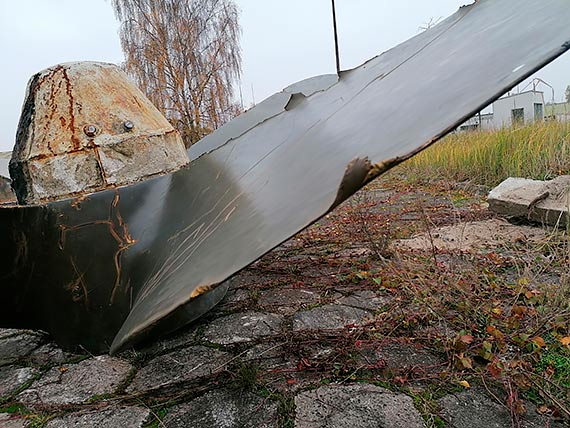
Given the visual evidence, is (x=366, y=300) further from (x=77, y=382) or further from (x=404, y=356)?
(x=77, y=382)

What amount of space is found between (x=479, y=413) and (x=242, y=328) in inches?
34.0

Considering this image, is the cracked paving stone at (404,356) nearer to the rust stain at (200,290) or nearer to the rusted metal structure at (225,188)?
the rusted metal structure at (225,188)

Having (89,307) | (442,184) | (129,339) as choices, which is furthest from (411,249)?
(442,184)

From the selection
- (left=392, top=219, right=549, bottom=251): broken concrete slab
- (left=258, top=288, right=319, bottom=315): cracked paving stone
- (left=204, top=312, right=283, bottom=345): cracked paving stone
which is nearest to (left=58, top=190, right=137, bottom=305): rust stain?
(left=204, top=312, right=283, bottom=345): cracked paving stone

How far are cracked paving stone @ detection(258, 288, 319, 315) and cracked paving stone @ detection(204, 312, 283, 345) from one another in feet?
0.26

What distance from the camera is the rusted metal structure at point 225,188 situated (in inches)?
20.7

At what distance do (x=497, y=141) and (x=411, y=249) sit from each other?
2.96 meters

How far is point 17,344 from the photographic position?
161 cm

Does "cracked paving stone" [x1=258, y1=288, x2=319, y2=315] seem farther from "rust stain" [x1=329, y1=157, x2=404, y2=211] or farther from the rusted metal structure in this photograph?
"rust stain" [x1=329, y1=157, x2=404, y2=211]

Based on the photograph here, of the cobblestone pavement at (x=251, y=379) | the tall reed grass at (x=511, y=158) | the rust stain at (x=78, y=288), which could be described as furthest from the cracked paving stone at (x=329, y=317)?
the tall reed grass at (x=511, y=158)

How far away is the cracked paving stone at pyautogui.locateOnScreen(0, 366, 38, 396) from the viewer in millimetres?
1257

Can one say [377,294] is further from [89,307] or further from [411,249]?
[89,307]

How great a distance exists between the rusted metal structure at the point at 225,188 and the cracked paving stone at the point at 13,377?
0.53 ft

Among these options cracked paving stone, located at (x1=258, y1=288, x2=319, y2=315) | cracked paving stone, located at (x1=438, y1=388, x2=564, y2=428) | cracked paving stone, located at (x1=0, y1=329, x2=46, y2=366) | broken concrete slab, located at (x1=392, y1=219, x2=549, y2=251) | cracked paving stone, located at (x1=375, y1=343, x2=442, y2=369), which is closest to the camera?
cracked paving stone, located at (x1=438, y1=388, x2=564, y2=428)
